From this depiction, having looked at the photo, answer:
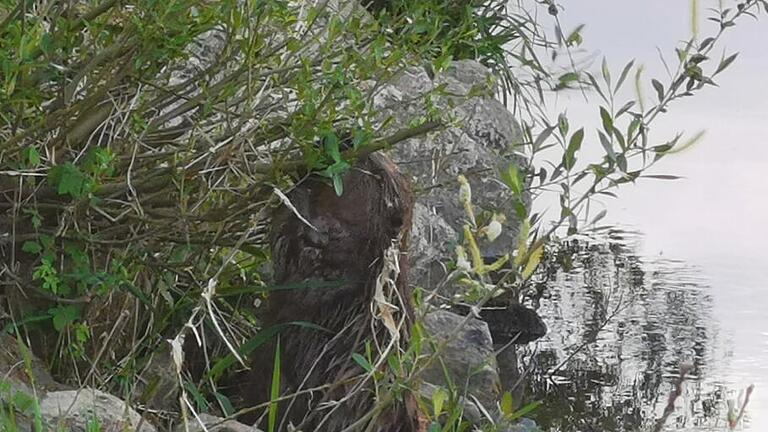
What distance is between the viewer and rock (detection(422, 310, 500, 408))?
260cm

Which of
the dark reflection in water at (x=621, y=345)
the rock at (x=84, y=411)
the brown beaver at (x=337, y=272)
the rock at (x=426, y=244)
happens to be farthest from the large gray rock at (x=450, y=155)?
the rock at (x=84, y=411)

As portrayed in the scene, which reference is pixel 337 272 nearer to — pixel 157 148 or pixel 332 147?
pixel 332 147

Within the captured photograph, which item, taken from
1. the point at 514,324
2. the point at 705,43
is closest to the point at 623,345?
the point at 514,324

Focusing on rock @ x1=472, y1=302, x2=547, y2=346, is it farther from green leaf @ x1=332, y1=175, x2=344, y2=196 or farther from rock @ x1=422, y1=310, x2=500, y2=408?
green leaf @ x1=332, y1=175, x2=344, y2=196

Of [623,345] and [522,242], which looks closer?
[522,242]

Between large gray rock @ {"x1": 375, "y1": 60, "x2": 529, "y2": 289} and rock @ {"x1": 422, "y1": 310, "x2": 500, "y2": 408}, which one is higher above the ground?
large gray rock @ {"x1": 375, "y1": 60, "x2": 529, "y2": 289}

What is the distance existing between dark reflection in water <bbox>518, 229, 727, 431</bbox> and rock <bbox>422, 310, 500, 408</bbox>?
8.2 inches

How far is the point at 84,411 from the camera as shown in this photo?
1693mm

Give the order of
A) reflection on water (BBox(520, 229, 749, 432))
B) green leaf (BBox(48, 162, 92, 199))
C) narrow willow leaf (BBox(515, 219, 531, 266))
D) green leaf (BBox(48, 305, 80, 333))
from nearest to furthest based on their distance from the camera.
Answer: narrow willow leaf (BBox(515, 219, 531, 266)) → green leaf (BBox(48, 162, 92, 199)) → green leaf (BBox(48, 305, 80, 333)) → reflection on water (BBox(520, 229, 749, 432))

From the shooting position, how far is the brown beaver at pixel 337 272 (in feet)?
6.34

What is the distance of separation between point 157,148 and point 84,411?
57 centimetres

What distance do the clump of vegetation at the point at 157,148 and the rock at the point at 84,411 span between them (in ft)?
0.43

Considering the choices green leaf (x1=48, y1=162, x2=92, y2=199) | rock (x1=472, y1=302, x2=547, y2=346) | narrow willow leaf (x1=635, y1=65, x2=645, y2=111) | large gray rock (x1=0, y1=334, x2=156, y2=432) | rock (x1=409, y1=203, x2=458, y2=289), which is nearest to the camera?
narrow willow leaf (x1=635, y1=65, x2=645, y2=111)

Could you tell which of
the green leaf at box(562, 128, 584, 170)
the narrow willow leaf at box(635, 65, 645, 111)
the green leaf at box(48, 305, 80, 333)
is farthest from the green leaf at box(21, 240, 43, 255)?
the narrow willow leaf at box(635, 65, 645, 111)
